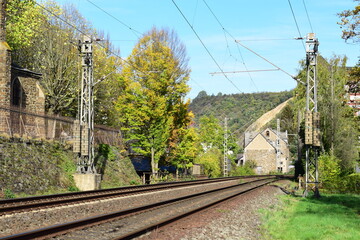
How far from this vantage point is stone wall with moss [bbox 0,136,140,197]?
21.5 metres

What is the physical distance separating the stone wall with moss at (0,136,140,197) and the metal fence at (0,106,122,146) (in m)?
1.33

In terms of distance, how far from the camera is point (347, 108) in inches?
1661

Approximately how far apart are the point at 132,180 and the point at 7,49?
1352 centimetres

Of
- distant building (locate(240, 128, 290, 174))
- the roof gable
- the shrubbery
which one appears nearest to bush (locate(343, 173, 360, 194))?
the shrubbery

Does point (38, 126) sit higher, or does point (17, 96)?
point (17, 96)

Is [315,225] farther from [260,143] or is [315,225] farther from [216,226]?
[260,143]

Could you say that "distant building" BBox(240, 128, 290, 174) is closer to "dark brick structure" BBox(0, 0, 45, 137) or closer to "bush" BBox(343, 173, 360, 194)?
"dark brick structure" BBox(0, 0, 45, 137)

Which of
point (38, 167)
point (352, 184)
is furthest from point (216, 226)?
point (352, 184)

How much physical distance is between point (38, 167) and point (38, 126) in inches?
322


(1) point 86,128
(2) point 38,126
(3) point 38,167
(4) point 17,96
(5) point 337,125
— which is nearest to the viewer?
(3) point 38,167

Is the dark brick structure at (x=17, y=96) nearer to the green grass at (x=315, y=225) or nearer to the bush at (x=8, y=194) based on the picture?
the bush at (x=8, y=194)

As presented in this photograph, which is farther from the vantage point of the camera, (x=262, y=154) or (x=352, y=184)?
(x=262, y=154)

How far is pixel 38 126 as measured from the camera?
3181 cm

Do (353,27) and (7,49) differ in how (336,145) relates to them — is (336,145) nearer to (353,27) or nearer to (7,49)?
(353,27)
